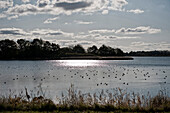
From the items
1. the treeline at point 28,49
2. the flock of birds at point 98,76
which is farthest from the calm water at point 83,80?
the treeline at point 28,49

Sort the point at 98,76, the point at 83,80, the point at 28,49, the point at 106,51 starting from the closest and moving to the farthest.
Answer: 1. the point at 83,80
2. the point at 98,76
3. the point at 28,49
4. the point at 106,51

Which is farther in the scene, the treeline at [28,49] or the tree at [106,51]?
the tree at [106,51]

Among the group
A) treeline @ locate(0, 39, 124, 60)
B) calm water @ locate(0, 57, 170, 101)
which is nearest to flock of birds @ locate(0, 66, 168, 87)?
calm water @ locate(0, 57, 170, 101)

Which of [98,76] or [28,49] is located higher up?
[28,49]

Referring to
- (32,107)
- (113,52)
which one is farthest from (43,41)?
(32,107)

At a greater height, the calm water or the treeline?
the treeline

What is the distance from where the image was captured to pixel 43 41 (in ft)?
463

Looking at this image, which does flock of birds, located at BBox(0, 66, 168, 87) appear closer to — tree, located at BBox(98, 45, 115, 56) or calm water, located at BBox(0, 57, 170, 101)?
calm water, located at BBox(0, 57, 170, 101)

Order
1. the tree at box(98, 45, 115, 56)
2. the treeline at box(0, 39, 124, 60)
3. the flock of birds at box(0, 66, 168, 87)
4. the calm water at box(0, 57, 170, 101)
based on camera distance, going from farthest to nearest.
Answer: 1. the tree at box(98, 45, 115, 56)
2. the treeline at box(0, 39, 124, 60)
3. the flock of birds at box(0, 66, 168, 87)
4. the calm water at box(0, 57, 170, 101)

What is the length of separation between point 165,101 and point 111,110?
341 cm

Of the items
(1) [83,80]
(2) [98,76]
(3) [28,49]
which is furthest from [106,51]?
(1) [83,80]

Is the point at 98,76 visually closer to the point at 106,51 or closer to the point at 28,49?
the point at 28,49

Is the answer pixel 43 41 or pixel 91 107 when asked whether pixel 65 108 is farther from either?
pixel 43 41

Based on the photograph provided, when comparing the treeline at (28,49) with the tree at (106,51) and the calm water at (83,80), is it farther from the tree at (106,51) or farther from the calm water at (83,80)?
the calm water at (83,80)
